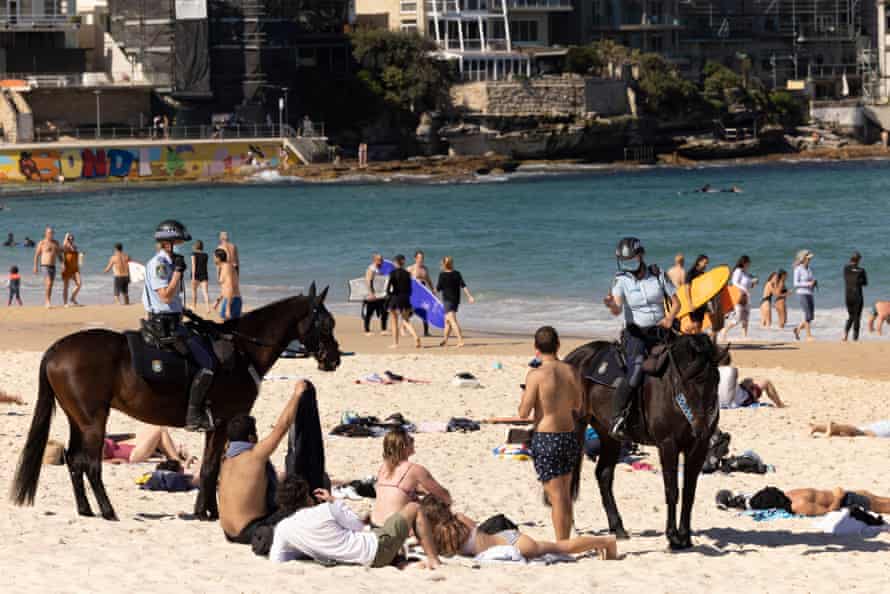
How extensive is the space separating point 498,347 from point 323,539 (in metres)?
15.1

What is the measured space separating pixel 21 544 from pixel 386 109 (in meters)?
90.9

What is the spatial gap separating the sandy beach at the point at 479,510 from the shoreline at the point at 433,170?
215ft

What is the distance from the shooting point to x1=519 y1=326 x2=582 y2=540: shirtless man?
34.8 ft

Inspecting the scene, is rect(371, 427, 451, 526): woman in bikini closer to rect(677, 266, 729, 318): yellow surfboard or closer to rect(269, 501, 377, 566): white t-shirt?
rect(269, 501, 377, 566): white t-shirt

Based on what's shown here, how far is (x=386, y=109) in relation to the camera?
10031 centimetres

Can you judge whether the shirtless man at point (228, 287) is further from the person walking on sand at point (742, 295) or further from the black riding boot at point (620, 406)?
the black riding boot at point (620, 406)

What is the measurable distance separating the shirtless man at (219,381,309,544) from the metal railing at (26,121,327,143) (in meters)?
81.1

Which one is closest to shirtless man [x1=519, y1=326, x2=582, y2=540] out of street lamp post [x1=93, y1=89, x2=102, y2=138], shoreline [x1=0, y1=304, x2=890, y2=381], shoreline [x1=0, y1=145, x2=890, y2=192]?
shoreline [x1=0, y1=304, x2=890, y2=381]

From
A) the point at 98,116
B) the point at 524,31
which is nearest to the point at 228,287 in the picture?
the point at 98,116

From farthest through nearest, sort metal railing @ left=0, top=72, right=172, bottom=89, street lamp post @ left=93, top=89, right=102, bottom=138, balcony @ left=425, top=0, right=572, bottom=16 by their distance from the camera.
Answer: balcony @ left=425, top=0, right=572, bottom=16
metal railing @ left=0, top=72, right=172, bottom=89
street lamp post @ left=93, top=89, right=102, bottom=138

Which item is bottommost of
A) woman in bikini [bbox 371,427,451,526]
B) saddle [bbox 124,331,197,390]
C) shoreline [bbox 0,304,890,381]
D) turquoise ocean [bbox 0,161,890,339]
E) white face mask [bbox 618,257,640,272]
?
turquoise ocean [bbox 0,161,890,339]

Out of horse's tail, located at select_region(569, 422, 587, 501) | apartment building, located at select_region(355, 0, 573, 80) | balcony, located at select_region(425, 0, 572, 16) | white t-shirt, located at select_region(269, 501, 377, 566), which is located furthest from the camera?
apartment building, located at select_region(355, 0, 573, 80)

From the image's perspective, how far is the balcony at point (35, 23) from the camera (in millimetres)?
94250

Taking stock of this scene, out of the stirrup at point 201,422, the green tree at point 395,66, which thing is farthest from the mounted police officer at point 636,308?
the green tree at point 395,66
